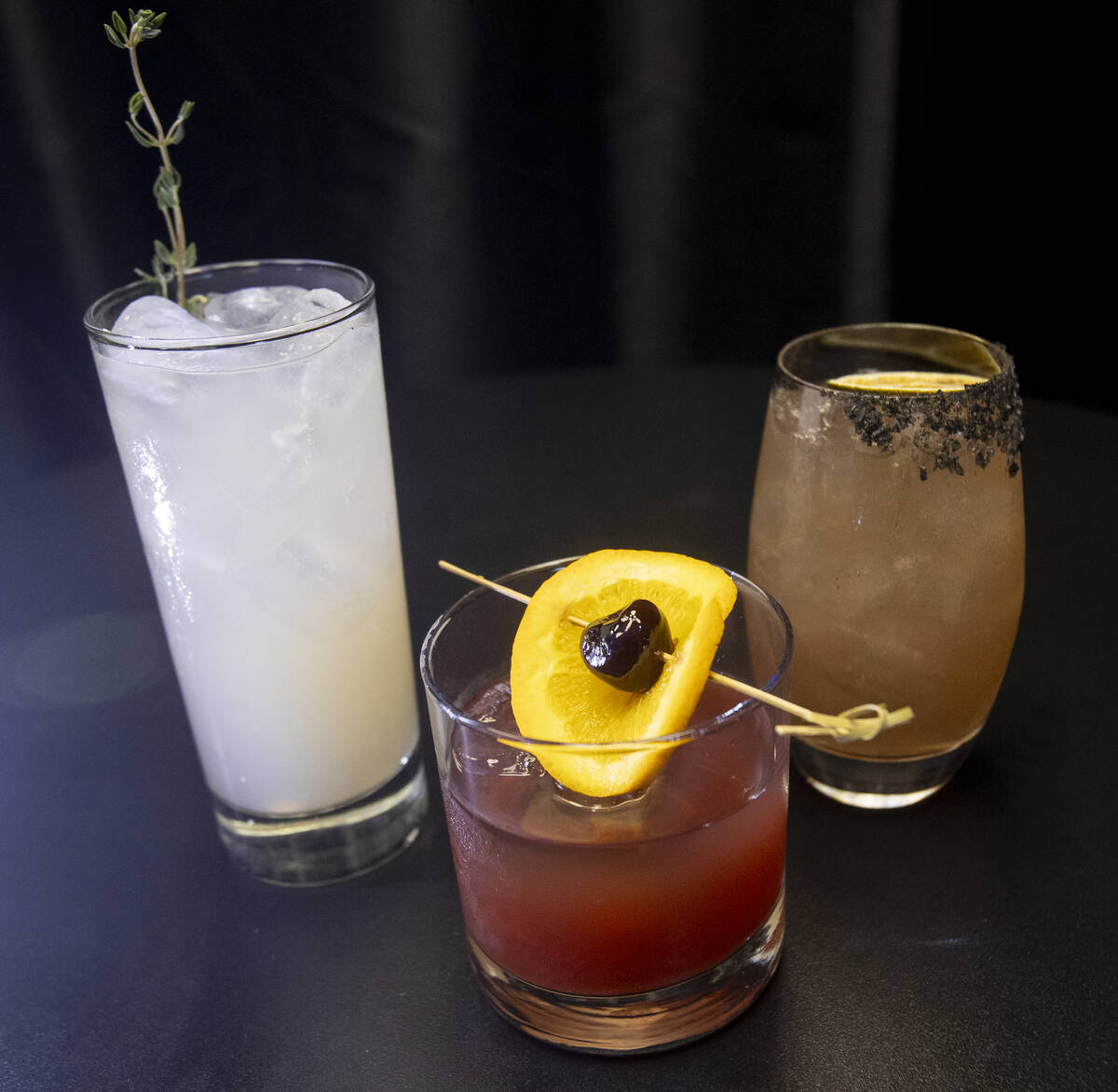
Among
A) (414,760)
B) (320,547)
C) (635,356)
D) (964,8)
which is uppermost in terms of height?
(964,8)

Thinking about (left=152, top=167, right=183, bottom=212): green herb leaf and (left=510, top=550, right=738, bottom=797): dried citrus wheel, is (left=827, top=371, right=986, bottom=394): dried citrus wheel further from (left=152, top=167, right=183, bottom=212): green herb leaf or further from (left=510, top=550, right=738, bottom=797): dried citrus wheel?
(left=152, top=167, right=183, bottom=212): green herb leaf

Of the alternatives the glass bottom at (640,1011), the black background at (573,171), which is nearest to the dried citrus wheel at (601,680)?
the glass bottom at (640,1011)

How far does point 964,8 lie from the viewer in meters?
2.28

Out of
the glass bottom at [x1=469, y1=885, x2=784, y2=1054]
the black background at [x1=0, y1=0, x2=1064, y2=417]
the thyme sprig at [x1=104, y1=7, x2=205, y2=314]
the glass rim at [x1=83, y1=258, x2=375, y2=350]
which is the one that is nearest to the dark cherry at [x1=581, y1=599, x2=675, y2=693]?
the glass bottom at [x1=469, y1=885, x2=784, y2=1054]

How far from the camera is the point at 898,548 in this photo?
3.32 ft

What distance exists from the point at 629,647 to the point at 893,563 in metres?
0.30

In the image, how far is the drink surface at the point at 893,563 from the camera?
1.00 m

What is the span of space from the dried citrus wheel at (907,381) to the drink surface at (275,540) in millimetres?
388

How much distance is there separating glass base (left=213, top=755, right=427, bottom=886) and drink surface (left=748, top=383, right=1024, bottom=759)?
0.36 m

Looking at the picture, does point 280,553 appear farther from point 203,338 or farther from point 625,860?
point 625,860

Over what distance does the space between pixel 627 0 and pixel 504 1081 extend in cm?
190

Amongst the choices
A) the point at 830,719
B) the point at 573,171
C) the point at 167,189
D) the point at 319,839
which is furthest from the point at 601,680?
the point at 573,171

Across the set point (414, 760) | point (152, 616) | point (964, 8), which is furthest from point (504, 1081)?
point (964, 8)

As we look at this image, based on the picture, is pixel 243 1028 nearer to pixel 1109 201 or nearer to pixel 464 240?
pixel 464 240
